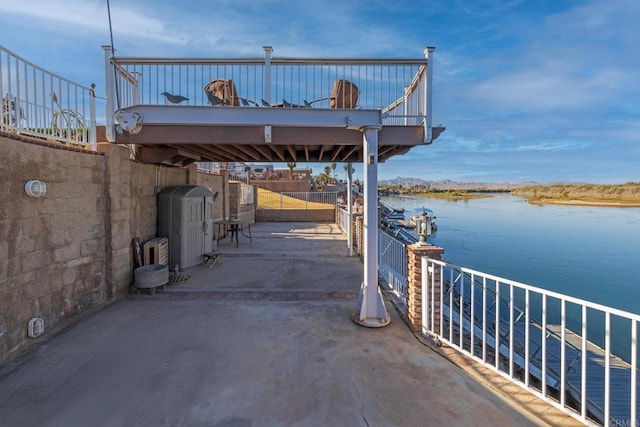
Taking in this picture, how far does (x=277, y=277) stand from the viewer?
6047 mm

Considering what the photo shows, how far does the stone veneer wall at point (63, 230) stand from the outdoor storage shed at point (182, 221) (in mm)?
532

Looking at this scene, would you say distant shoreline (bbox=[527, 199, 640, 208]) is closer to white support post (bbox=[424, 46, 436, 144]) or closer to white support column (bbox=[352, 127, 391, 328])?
white support post (bbox=[424, 46, 436, 144])

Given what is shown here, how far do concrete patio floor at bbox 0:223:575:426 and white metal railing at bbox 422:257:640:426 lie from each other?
0.31m

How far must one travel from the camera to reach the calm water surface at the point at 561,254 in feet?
55.1

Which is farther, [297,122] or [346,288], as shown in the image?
[346,288]

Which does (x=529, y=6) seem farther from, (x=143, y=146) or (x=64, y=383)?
(x=64, y=383)

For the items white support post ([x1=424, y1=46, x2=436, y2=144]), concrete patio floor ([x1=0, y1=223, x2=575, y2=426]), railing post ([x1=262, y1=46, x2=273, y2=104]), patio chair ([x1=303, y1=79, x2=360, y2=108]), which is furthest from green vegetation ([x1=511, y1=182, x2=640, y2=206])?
railing post ([x1=262, y1=46, x2=273, y2=104])

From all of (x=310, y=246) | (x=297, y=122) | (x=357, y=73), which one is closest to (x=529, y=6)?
(x=357, y=73)

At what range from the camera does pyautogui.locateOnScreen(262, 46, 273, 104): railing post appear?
14.4ft

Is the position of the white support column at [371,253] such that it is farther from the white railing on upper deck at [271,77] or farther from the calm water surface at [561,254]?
the calm water surface at [561,254]

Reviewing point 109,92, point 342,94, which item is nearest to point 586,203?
point 342,94

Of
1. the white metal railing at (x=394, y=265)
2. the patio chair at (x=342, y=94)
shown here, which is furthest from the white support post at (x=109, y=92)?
the white metal railing at (x=394, y=265)

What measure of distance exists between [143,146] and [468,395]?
18.4ft

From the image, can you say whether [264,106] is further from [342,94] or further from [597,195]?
[597,195]
